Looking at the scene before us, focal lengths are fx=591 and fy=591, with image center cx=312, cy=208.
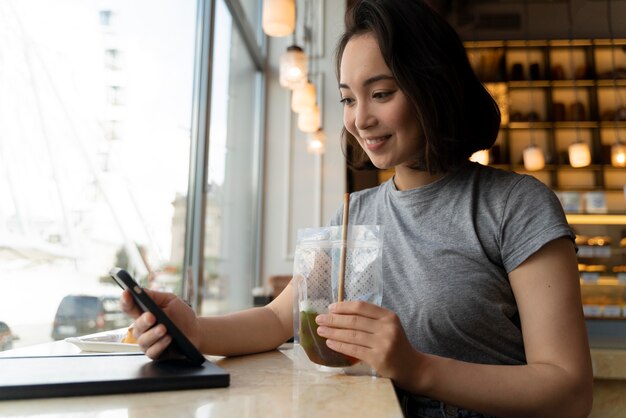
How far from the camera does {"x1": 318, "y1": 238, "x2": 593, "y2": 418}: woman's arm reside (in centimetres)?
73

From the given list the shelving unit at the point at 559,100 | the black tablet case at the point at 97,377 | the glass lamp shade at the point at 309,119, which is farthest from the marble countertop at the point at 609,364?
the shelving unit at the point at 559,100

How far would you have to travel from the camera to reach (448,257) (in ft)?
3.26

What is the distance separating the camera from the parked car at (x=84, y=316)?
170 centimetres

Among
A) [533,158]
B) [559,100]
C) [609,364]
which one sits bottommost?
[609,364]

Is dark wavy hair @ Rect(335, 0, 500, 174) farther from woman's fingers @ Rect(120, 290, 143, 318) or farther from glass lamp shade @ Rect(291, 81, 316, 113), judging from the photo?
glass lamp shade @ Rect(291, 81, 316, 113)

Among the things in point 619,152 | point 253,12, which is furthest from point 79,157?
point 619,152

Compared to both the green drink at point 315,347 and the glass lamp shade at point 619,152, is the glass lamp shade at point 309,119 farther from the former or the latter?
the green drink at point 315,347

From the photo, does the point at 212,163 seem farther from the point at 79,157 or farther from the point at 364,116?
the point at 364,116

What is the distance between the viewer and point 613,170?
540 centimetres

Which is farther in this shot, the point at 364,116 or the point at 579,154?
the point at 579,154

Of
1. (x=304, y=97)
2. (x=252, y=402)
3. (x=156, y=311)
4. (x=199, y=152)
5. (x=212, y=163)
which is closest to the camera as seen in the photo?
(x=252, y=402)

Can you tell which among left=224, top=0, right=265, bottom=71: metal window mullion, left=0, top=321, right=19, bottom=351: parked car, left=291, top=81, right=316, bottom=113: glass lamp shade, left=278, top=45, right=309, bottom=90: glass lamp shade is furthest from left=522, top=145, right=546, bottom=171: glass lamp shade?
left=0, top=321, right=19, bottom=351: parked car

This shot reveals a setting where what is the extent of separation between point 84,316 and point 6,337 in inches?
14.7

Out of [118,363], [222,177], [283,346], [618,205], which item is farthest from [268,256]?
[118,363]
